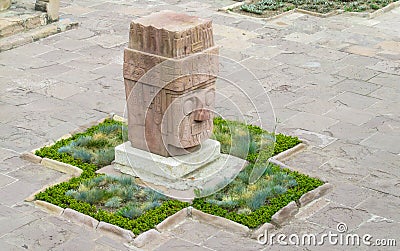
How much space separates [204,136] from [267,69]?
3.92m

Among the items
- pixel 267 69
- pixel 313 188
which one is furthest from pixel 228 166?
pixel 267 69

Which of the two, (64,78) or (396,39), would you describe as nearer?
(64,78)

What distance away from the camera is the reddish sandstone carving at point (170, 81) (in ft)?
28.7

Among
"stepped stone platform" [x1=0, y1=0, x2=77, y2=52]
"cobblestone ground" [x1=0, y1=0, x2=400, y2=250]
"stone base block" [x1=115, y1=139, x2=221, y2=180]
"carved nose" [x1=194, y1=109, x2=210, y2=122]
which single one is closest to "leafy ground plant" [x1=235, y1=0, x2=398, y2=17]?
"cobblestone ground" [x1=0, y1=0, x2=400, y2=250]

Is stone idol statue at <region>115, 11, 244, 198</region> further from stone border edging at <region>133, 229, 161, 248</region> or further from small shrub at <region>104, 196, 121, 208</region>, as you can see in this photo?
stone border edging at <region>133, 229, 161, 248</region>

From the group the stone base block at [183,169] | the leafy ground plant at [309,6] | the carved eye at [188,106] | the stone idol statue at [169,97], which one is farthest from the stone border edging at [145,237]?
the leafy ground plant at [309,6]

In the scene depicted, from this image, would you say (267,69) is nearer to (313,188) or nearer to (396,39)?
(396,39)

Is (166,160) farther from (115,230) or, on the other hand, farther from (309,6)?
(309,6)

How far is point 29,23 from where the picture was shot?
1441cm

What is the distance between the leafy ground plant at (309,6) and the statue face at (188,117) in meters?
6.92

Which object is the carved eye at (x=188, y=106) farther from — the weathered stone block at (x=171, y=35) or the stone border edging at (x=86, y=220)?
the stone border edging at (x=86, y=220)

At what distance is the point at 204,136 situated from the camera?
30.9 feet

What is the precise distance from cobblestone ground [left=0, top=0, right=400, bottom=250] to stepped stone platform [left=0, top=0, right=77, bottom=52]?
23cm

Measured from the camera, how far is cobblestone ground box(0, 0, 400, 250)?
844 cm
